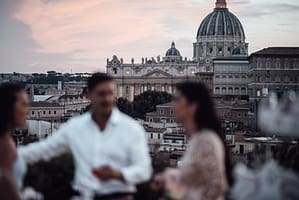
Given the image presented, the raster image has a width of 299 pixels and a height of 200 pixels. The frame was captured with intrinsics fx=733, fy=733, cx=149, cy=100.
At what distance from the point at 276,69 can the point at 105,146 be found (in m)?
45.0

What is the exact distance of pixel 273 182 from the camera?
3336 millimetres

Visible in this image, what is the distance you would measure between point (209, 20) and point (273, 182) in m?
90.5

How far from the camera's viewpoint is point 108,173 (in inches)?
131

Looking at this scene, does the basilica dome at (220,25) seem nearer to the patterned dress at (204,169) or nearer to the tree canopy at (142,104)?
the tree canopy at (142,104)

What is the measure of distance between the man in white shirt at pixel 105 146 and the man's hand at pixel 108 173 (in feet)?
0.12

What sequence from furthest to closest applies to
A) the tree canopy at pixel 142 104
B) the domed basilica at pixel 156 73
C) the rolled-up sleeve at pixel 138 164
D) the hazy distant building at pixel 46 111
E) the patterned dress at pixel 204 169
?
1. the domed basilica at pixel 156 73
2. the hazy distant building at pixel 46 111
3. the tree canopy at pixel 142 104
4. the rolled-up sleeve at pixel 138 164
5. the patterned dress at pixel 204 169

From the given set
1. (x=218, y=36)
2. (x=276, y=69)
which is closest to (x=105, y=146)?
(x=276, y=69)

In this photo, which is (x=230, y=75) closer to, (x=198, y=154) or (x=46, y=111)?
(x=46, y=111)

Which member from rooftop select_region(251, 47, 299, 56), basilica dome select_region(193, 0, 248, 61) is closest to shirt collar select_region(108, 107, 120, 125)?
rooftop select_region(251, 47, 299, 56)

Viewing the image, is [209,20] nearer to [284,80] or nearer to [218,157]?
[284,80]

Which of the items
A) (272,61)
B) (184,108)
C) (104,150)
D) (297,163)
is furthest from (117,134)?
(272,61)

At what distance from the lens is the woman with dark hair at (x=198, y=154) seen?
129 inches

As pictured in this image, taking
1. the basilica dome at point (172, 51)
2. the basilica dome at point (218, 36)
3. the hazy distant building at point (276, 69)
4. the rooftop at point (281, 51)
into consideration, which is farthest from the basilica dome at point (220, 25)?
the rooftop at point (281, 51)

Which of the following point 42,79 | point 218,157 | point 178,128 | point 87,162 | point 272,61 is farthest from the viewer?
point 42,79
